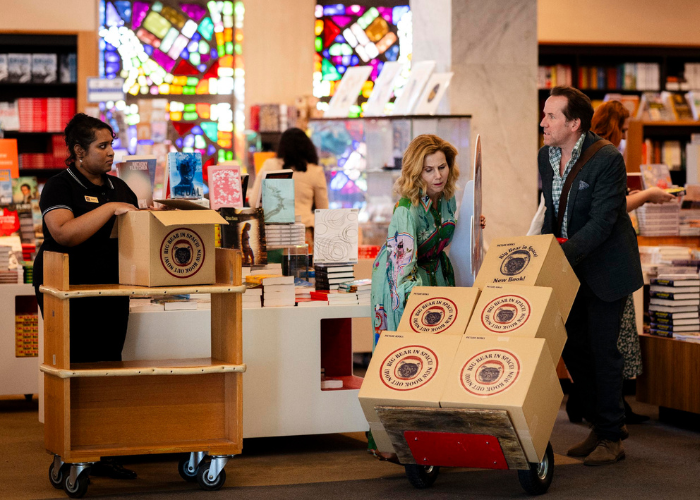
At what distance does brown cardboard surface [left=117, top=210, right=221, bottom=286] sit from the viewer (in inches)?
130

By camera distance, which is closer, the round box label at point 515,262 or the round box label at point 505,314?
the round box label at point 505,314

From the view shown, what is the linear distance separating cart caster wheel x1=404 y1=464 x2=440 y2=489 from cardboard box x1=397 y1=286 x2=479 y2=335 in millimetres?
553

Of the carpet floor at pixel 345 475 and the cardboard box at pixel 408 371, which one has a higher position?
the cardboard box at pixel 408 371

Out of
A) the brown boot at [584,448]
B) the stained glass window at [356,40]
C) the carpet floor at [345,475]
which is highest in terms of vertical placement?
the stained glass window at [356,40]

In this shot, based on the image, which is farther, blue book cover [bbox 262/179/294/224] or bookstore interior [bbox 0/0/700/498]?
blue book cover [bbox 262/179/294/224]

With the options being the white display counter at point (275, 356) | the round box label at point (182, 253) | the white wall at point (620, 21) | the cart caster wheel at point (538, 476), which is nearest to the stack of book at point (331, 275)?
the white display counter at point (275, 356)

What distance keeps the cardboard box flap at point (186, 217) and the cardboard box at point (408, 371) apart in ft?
2.58

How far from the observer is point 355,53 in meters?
10.6

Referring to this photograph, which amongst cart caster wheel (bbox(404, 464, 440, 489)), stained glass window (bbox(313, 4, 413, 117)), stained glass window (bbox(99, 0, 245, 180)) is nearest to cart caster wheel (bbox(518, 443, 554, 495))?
cart caster wheel (bbox(404, 464, 440, 489))

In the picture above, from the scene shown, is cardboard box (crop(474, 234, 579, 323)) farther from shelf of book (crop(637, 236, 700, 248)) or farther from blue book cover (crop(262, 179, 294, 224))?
shelf of book (crop(637, 236, 700, 248))

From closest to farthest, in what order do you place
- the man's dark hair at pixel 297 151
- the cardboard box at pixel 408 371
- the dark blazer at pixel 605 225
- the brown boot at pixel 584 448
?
1. the cardboard box at pixel 408 371
2. the dark blazer at pixel 605 225
3. the brown boot at pixel 584 448
4. the man's dark hair at pixel 297 151

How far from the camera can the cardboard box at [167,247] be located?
3.29 metres

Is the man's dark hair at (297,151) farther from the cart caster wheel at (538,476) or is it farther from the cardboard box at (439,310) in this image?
the cart caster wheel at (538,476)

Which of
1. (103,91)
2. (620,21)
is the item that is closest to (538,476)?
(103,91)
